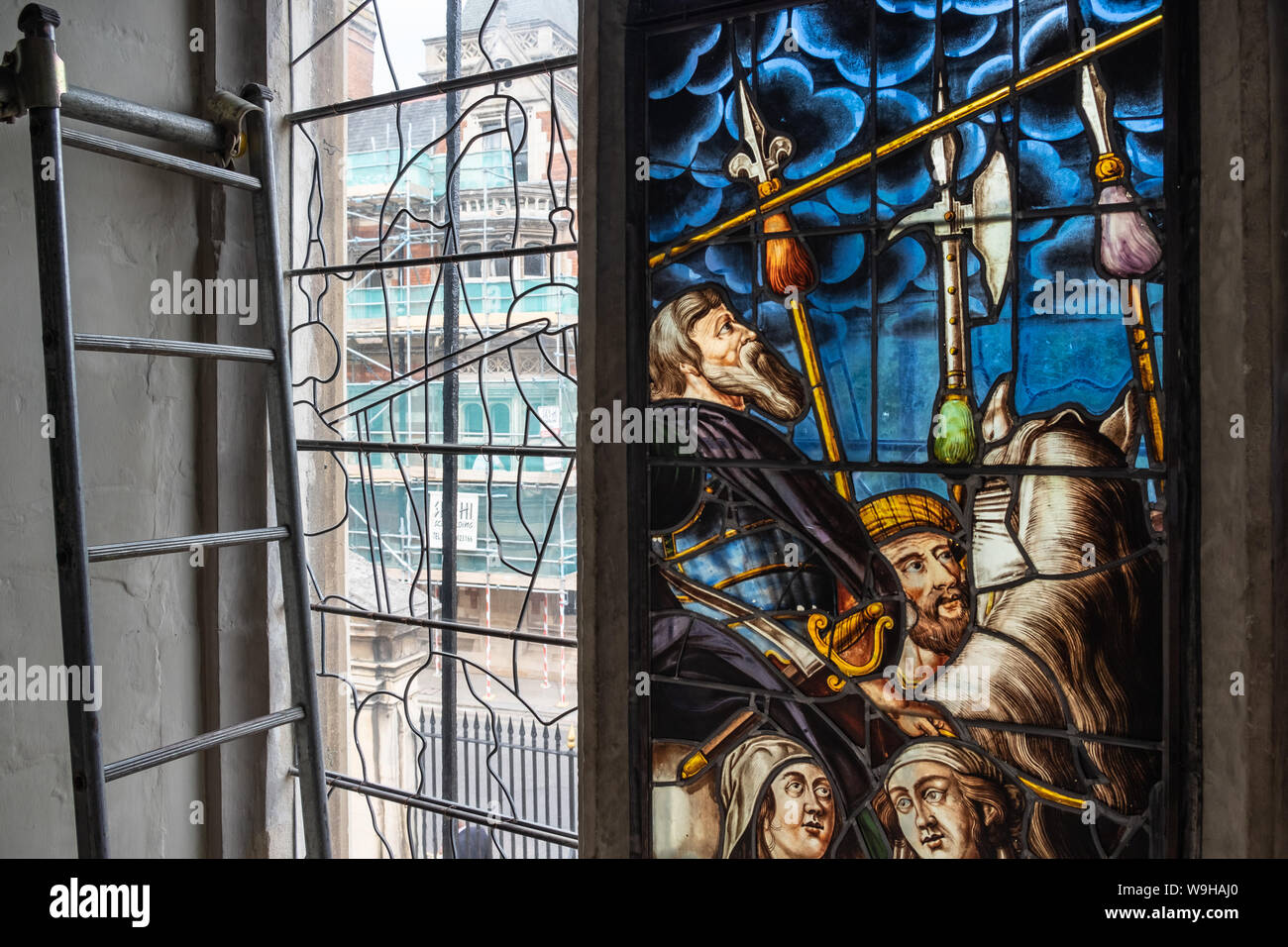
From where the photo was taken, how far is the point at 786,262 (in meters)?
1.39

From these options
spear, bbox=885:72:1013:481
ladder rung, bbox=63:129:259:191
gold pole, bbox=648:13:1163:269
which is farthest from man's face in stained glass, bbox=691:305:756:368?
ladder rung, bbox=63:129:259:191

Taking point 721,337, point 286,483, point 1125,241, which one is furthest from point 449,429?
point 1125,241

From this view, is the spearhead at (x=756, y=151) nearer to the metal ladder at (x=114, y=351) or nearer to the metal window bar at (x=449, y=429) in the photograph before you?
the metal window bar at (x=449, y=429)

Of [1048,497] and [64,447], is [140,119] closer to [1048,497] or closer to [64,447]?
[64,447]

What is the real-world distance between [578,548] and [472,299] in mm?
575

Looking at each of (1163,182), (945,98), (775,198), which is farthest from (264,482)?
(1163,182)

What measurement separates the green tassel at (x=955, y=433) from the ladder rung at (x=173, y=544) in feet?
3.87

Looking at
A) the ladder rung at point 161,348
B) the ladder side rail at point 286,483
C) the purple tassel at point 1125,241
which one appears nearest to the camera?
the purple tassel at point 1125,241

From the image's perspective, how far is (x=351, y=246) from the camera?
6.28 ft

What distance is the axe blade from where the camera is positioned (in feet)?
4.10

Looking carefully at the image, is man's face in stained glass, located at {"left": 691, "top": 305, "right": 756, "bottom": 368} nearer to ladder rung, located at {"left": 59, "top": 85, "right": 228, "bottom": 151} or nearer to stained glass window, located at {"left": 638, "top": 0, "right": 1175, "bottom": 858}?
stained glass window, located at {"left": 638, "top": 0, "right": 1175, "bottom": 858}

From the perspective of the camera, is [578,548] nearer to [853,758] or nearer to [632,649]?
[632,649]

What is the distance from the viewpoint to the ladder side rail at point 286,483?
166 centimetres

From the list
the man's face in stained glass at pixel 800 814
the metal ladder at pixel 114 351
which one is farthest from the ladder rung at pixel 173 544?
the man's face in stained glass at pixel 800 814
